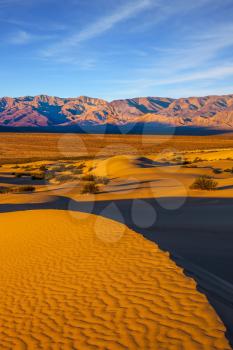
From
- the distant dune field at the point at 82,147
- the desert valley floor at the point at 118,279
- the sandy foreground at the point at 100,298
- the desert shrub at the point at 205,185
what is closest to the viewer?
the sandy foreground at the point at 100,298

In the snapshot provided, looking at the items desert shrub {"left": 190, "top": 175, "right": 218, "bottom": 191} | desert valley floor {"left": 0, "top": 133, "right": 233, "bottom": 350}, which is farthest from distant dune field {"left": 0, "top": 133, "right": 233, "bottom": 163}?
desert valley floor {"left": 0, "top": 133, "right": 233, "bottom": 350}

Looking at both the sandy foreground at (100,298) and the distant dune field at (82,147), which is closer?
the sandy foreground at (100,298)

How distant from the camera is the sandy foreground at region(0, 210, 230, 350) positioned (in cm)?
511

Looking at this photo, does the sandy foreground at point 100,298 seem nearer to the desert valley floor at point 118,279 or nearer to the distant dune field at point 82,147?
the desert valley floor at point 118,279

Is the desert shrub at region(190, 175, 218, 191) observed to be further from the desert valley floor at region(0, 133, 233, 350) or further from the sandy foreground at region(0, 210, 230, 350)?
the sandy foreground at region(0, 210, 230, 350)

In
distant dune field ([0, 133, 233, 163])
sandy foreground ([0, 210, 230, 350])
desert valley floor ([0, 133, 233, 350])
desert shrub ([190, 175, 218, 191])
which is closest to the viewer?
sandy foreground ([0, 210, 230, 350])

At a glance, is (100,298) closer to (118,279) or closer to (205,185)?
(118,279)

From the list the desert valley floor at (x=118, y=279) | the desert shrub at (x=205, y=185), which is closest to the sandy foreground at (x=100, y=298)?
the desert valley floor at (x=118, y=279)

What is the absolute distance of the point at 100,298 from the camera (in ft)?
21.5

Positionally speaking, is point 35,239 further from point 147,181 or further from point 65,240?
point 147,181

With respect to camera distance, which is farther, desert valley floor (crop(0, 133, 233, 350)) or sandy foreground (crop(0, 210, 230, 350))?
desert valley floor (crop(0, 133, 233, 350))

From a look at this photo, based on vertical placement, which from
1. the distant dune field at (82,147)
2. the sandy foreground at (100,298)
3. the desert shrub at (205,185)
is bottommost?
the sandy foreground at (100,298)

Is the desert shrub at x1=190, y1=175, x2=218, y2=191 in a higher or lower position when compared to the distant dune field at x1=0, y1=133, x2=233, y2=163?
lower

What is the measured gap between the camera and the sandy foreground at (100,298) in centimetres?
511
